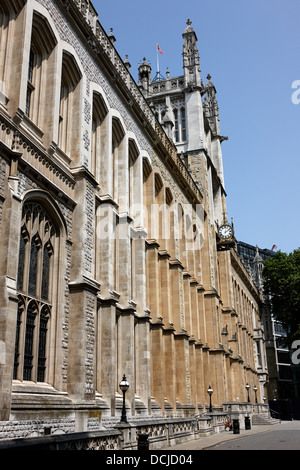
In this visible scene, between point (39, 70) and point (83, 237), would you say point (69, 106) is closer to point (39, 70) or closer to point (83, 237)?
point (39, 70)

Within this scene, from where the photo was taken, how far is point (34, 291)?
16.2 meters

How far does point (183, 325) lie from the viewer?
108 feet

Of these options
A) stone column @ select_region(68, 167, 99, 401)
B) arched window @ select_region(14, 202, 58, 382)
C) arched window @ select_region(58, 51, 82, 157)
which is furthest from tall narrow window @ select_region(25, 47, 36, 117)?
arched window @ select_region(14, 202, 58, 382)

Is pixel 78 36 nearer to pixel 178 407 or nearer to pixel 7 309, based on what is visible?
pixel 7 309

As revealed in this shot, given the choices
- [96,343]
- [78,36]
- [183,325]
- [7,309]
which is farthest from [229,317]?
[7,309]

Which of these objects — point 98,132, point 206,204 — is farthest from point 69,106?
point 206,204

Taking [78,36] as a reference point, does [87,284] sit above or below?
below

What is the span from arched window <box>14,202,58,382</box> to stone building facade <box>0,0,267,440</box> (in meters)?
0.04

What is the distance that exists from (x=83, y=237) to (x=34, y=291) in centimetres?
337

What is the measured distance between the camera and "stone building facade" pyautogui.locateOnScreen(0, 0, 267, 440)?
15.3 meters

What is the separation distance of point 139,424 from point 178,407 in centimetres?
1231

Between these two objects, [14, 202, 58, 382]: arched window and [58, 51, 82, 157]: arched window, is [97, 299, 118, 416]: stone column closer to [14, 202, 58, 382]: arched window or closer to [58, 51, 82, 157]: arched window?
[14, 202, 58, 382]: arched window
